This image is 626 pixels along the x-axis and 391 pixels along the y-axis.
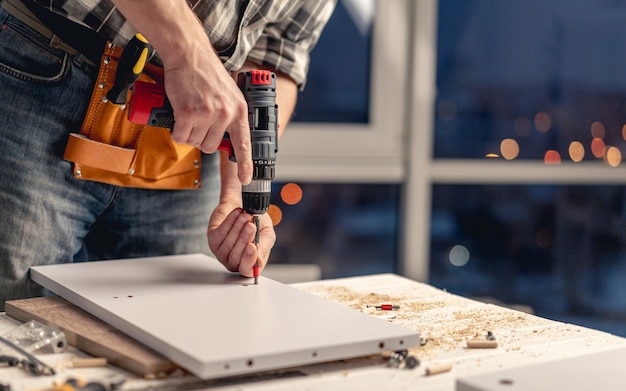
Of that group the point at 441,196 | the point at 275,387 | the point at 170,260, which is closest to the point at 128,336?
the point at 275,387

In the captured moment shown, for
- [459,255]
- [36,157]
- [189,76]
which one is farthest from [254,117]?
[459,255]

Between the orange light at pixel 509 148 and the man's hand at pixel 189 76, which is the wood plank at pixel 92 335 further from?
the orange light at pixel 509 148

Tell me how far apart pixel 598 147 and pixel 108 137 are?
91.8 inches

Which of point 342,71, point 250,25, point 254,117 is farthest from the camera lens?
point 342,71

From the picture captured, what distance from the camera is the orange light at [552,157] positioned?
10.4 feet

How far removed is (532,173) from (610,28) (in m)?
0.67

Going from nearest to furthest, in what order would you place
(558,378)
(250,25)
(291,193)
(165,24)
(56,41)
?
(558,378) < (165,24) < (56,41) < (250,25) < (291,193)

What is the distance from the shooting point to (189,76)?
48.7 inches

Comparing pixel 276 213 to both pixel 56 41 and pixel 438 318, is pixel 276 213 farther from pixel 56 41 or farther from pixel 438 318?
pixel 438 318

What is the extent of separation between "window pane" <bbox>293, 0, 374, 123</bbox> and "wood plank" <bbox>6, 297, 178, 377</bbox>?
201cm

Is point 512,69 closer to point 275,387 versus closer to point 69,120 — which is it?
point 69,120

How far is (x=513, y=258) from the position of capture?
3.45 m

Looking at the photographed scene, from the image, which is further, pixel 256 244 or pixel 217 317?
pixel 256 244

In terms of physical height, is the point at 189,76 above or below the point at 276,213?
above
